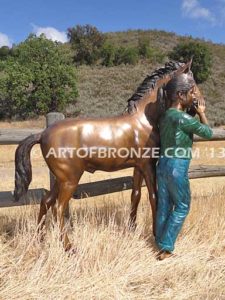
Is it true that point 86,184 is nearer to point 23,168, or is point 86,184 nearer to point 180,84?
point 23,168

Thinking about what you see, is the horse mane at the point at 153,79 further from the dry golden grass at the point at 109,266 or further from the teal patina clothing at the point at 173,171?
the dry golden grass at the point at 109,266

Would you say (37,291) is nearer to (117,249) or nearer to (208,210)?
(117,249)

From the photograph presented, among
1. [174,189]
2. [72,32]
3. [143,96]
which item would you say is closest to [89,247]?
[174,189]

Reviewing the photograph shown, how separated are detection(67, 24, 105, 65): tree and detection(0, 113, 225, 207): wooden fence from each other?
24.1m

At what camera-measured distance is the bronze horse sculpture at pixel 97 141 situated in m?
2.71

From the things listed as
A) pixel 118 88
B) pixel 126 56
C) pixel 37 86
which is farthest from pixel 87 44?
pixel 37 86

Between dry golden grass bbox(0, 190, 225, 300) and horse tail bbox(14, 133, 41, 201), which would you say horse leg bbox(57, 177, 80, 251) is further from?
horse tail bbox(14, 133, 41, 201)

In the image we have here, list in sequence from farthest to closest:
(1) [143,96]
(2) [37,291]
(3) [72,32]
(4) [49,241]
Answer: (3) [72,32]
(1) [143,96]
(4) [49,241]
(2) [37,291]

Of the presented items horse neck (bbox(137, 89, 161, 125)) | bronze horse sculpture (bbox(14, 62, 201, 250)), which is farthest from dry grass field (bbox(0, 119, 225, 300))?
horse neck (bbox(137, 89, 161, 125))

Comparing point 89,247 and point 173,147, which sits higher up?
point 173,147

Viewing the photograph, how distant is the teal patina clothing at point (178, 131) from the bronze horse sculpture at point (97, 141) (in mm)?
116

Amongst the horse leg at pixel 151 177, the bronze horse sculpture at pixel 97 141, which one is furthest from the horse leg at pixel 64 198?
the horse leg at pixel 151 177

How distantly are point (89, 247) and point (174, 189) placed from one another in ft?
2.48

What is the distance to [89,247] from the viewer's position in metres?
2.78
